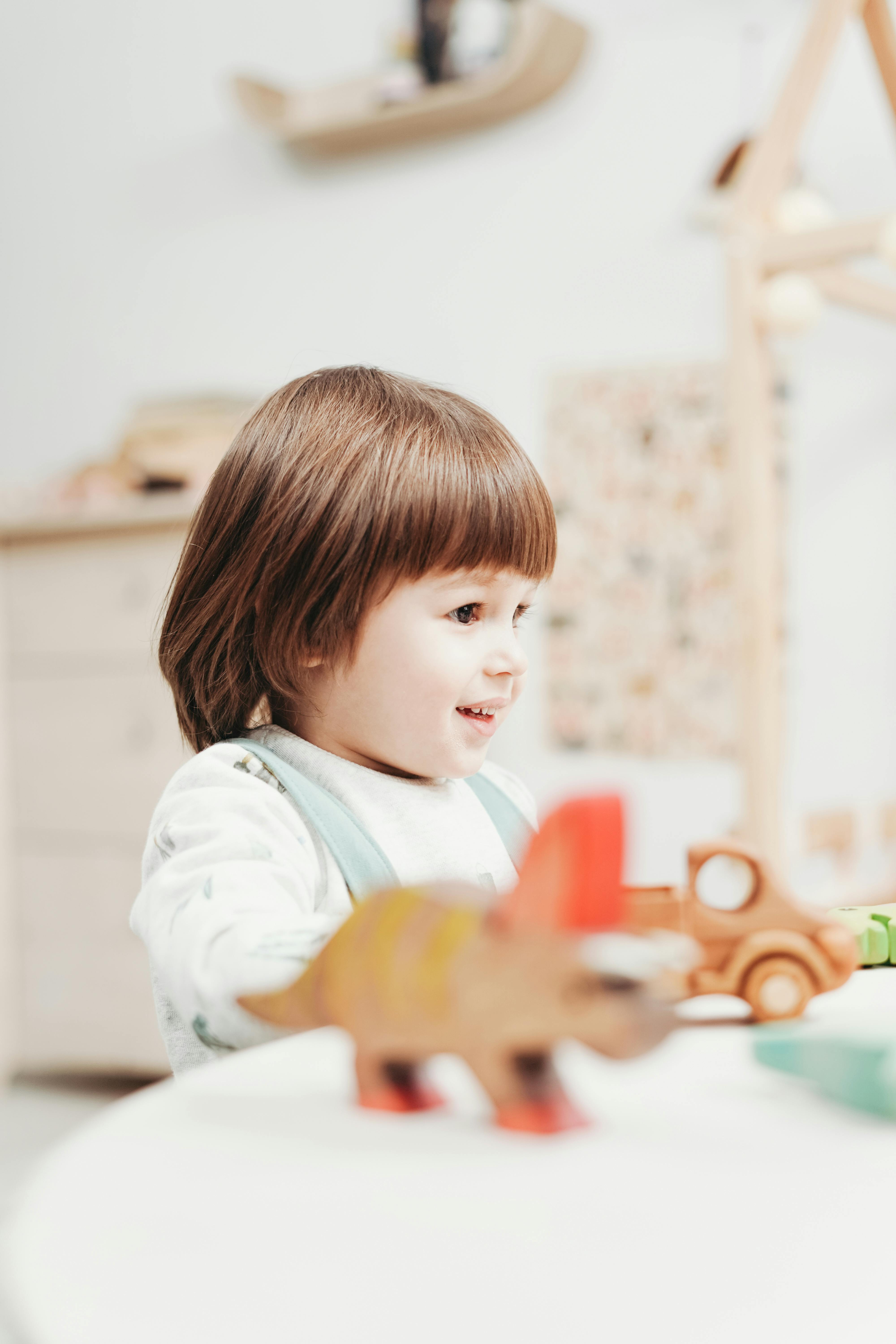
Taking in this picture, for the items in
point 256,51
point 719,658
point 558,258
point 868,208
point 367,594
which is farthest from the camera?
point 256,51

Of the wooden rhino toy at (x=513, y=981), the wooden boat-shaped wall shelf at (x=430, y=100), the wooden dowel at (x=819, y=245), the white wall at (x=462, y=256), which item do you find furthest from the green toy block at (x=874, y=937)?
the wooden boat-shaped wall shelf at (x=430, y=100)

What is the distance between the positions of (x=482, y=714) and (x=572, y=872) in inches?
13.5

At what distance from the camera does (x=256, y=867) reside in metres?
0.45

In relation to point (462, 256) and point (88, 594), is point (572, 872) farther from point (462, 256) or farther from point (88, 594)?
point (462, 256)

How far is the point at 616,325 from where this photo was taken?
76.4 inches

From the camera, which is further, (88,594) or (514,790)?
(88,594)

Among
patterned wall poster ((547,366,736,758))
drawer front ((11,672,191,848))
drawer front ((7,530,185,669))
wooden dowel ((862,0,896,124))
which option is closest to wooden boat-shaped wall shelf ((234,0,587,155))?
patterned wall poster ((547,366,736,758))

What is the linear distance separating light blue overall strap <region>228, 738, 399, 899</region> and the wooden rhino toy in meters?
0.25

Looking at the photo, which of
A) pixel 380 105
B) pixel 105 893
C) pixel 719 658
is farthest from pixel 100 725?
pixel 380 105

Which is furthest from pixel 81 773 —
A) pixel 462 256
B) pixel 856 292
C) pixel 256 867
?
Result: pixel 256 867

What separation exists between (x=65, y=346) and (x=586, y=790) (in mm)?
2495

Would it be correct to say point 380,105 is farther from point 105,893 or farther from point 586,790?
point 586,790

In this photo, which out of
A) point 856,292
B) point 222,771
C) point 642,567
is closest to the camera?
point 222,771

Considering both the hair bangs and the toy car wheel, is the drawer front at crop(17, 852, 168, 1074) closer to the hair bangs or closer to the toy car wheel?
the hair bangs
